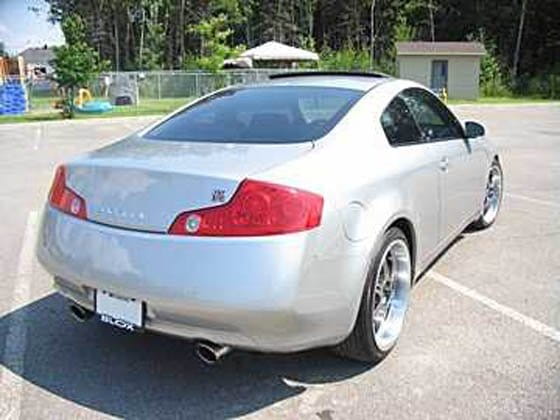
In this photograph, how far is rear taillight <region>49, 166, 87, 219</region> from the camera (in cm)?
322

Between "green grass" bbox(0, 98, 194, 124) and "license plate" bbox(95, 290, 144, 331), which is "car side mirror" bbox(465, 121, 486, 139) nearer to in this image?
"license plate" bbox(95, 290, 144, 331)

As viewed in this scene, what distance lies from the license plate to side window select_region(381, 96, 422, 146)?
175 cm

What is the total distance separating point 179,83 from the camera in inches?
1258

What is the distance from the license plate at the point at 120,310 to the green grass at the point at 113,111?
66.2ft

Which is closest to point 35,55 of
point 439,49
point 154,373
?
point 439,49

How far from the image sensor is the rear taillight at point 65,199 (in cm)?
322

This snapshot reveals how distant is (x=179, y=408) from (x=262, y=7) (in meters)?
55.7

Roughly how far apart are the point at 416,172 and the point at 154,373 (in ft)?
6.22

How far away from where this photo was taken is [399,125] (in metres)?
4.02

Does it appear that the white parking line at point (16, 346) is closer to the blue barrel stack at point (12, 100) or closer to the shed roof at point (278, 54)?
the blue barrel stack at point (12, 100)

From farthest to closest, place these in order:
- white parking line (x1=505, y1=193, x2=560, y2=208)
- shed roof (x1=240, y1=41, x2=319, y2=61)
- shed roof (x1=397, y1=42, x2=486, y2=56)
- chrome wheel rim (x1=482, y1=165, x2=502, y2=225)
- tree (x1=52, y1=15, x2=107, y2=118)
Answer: shed roof (x1=397, y1=42, x2=486, y2=56) → shed roof (x1=240, y1=41, x2=319, y2=61) → tree (x1=52, y1=15, x2=107, y2=118) → white parking line (x1=505, y1=193, x2=560, y2=208) → chrome wheel rim (x1=482, y1=165, x2=502, y2=225)

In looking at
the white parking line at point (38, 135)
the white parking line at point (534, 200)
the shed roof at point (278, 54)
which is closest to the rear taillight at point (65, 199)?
the white parking line at point (534, 200)

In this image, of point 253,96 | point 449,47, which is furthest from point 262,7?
point 253,96

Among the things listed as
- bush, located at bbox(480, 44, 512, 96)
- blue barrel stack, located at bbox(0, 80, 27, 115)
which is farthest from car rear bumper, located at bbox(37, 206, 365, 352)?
bush, located at bbox(480, 44, 512, 96)
